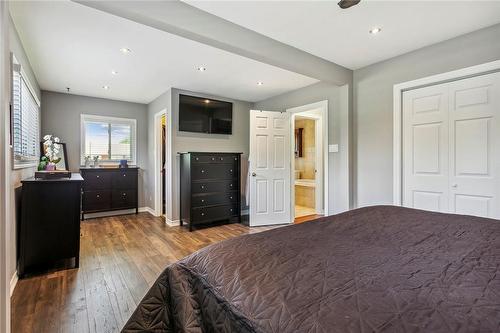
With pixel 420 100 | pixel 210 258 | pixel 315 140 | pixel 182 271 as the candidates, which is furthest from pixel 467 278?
pixel 315 140

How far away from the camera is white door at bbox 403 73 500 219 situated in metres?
2.38

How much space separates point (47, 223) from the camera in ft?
8.13

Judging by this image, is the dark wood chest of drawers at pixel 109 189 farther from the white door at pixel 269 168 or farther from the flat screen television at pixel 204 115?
the white door at pixel 269 168

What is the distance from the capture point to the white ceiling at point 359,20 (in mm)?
2037

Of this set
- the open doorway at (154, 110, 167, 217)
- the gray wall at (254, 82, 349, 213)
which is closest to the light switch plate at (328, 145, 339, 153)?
the gray wall at (254, 82, 349, 213)

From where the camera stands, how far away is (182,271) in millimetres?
997

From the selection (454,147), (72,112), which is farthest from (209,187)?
(454,147)

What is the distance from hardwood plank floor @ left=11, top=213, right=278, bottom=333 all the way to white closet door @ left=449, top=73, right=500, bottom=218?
2.86 m

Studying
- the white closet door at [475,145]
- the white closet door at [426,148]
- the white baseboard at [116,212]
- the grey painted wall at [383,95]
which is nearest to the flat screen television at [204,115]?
the white baseboard at [116,212]

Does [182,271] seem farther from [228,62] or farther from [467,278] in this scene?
[228,62]

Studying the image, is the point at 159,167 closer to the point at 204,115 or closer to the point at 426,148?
the point at 204,115

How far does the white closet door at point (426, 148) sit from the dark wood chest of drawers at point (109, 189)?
4734mm

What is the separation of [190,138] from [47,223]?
97.7 inches

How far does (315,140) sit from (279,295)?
5.51 metres
